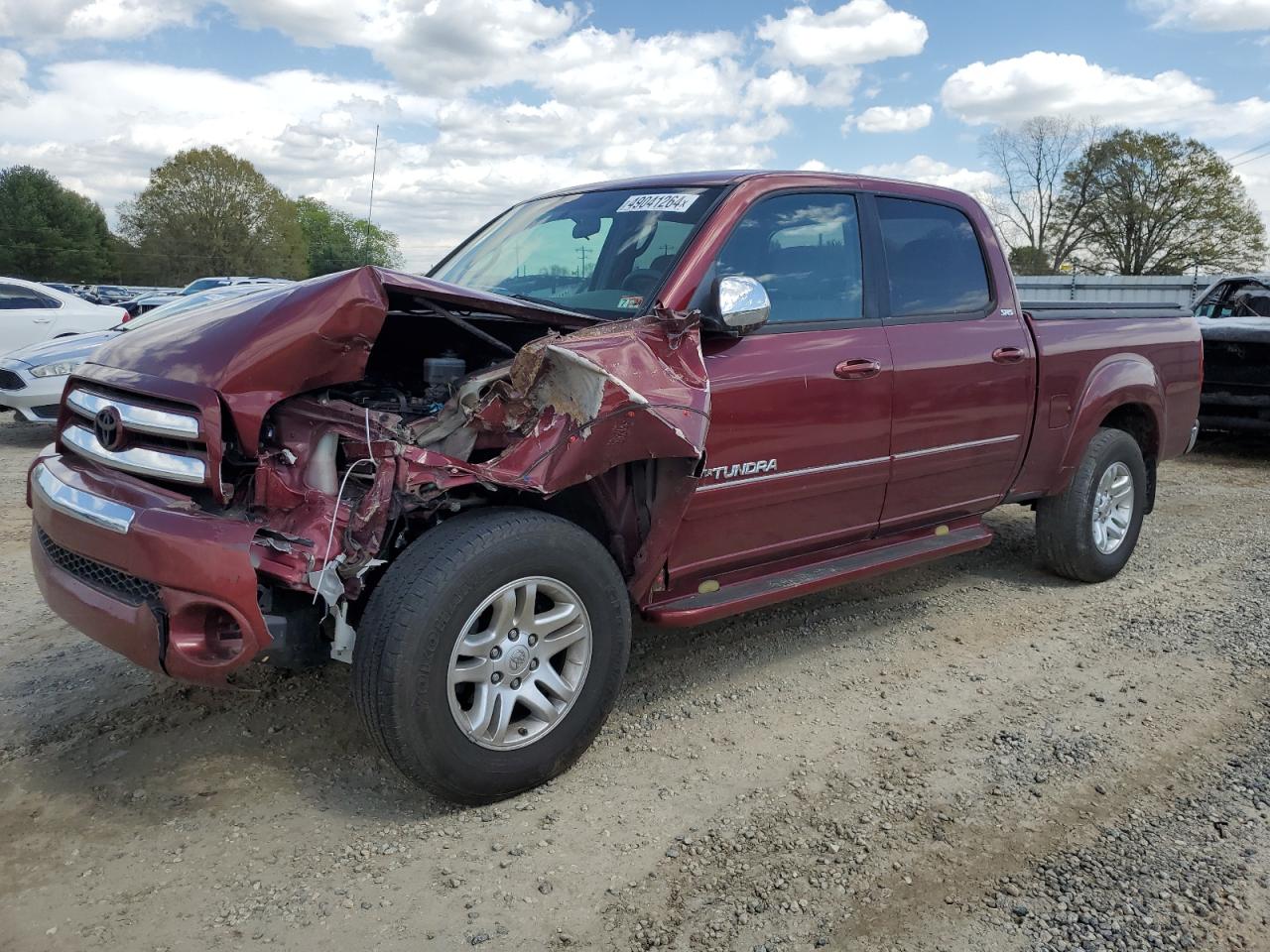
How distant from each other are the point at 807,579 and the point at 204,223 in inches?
2850

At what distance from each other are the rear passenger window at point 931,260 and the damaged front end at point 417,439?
137cm

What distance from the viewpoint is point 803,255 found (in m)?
3.80

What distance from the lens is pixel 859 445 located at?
3.84 metres

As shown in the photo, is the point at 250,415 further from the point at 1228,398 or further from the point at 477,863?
the point at 1228,398

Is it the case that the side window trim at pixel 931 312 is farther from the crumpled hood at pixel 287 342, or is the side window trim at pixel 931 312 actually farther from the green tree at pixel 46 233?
the green tree at pixel 46 233

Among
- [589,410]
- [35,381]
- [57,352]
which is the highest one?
Result: [589,410]

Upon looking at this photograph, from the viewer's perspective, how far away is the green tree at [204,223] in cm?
6675

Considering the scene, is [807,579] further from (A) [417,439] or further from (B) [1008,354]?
(A) [417,439]

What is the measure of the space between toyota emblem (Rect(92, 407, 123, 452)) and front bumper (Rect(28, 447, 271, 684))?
10 centimetres

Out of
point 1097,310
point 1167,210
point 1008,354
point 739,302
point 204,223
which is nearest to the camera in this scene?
point 739,302

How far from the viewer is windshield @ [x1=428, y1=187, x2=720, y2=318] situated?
3.54 meters

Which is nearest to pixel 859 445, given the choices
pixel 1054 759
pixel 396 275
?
pixel 1054 759

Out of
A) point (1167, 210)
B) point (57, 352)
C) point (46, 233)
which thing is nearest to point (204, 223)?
point (46, 233)

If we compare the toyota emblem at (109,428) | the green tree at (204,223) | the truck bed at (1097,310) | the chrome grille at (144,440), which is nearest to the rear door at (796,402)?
the truck bed at (1097,310)
